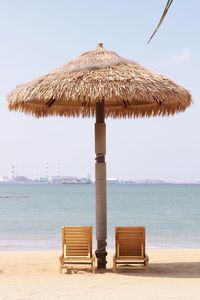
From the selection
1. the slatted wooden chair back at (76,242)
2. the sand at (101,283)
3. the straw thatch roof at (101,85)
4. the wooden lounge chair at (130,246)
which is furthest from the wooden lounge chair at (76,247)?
the straw thatch roof at (101,85)

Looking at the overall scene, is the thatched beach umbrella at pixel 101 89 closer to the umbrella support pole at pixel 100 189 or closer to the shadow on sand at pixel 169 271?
the umbrella support pole at pixel 100 189

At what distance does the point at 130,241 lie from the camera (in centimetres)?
705

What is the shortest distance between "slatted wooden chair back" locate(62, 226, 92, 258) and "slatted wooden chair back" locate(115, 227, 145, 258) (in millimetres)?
370

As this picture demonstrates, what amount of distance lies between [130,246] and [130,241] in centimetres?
7

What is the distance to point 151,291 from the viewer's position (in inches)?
223

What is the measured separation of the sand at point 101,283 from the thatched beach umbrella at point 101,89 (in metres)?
0.73

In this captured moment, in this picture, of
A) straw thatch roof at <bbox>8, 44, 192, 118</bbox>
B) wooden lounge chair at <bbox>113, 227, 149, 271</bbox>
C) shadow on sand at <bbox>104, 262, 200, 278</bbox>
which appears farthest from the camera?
wooden lounge chair at <bbox>113, 227, 149, 271</bbox>

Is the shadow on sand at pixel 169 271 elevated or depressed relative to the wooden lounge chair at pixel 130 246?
depressed

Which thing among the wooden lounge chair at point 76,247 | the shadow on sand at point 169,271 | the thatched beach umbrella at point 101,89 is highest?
the thatched beach umbrella at point 101,89

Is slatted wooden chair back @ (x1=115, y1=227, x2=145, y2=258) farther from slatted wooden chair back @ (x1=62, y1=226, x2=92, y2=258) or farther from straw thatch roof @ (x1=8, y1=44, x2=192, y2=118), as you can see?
straw thatch roof @ (x1=8, y1=44, x2=192, y2=118)

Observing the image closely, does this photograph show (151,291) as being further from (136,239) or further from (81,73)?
(81,73)

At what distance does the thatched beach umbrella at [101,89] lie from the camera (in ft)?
22.0

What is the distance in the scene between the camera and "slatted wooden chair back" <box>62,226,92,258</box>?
6.94m

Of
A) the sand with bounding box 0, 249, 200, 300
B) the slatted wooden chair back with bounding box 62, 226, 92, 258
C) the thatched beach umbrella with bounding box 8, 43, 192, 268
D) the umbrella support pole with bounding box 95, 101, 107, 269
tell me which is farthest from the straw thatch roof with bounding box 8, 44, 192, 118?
the sand with bounding box 0, 249, 200, 300
